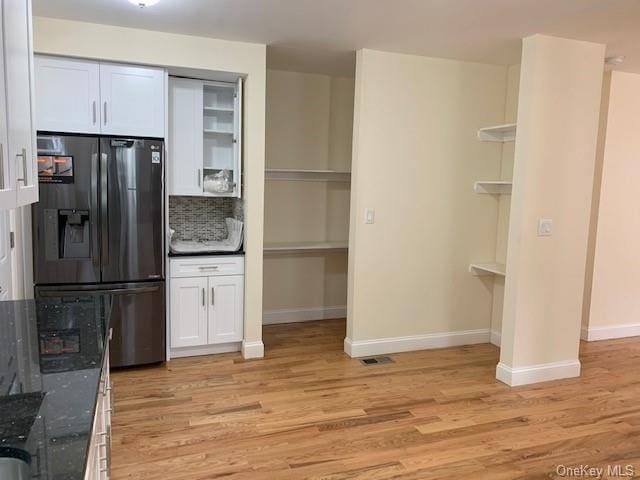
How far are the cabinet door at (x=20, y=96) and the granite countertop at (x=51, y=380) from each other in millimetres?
501

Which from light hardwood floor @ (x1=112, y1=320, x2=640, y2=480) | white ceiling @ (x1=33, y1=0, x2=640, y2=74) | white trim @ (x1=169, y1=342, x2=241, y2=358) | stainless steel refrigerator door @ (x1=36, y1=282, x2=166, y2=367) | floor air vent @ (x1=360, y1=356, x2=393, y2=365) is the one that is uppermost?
white ceiling @ (x1=33, y1=0, x2=640, y2=74)

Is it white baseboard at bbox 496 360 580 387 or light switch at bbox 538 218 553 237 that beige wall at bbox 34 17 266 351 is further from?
light switch at bbox 538 218 553 237

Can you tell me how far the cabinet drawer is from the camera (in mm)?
3758

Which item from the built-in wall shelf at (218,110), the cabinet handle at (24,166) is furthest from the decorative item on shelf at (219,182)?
the cabinet handle at (24,166)

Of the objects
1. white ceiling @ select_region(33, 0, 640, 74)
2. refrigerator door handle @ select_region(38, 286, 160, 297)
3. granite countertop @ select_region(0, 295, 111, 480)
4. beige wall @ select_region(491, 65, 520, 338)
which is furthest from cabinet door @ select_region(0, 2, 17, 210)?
beige wall @ select_region(491, 65, 520, 338)

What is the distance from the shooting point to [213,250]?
387cm

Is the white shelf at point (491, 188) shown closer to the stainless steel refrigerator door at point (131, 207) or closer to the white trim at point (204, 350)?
the white trim at point (204, 350)

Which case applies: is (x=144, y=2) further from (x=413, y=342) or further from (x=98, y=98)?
(x=413, y=342)

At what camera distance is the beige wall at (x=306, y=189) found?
4820 mm

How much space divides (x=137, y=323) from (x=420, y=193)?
248 centimetres

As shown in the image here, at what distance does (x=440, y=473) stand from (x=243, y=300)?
6.77 ft

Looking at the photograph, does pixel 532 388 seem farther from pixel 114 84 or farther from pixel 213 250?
pixel 114 84

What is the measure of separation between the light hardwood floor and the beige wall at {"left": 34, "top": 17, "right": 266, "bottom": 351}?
0.69 m

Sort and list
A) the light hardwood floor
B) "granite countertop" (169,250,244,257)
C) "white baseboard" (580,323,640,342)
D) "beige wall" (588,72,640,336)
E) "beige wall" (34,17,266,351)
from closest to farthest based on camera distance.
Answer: the light hardwood floor < "beige wall" (34,17,266,351) < "granite countertop" (169,250,244,257) < "beige wall" (588,72,640,336) < "white baseboard" (580,323,640,342)
